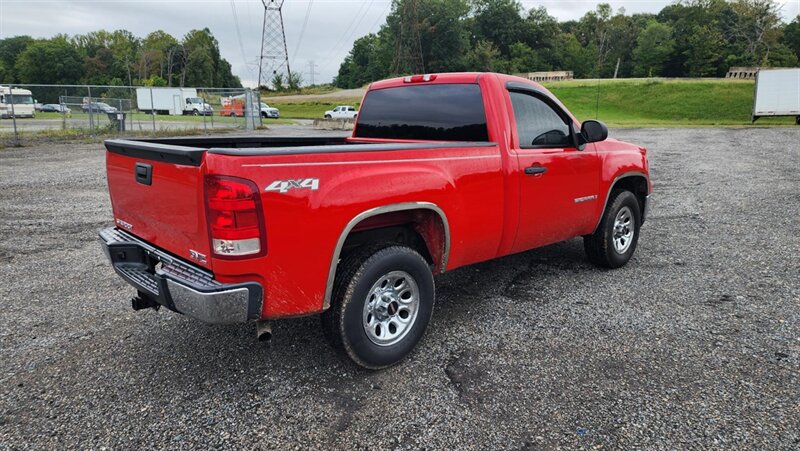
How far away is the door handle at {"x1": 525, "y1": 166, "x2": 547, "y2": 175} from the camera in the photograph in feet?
13.2

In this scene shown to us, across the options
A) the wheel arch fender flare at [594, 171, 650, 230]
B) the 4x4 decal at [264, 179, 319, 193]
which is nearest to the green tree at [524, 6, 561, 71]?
the wheel arch fender flare at [594, 171, 650, 230]

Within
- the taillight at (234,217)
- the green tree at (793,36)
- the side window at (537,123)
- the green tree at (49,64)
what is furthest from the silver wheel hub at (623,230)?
the green tree at (49,64)

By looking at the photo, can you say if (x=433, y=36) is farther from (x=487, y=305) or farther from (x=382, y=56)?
(x=487, y=305)

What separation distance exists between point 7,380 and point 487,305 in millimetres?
3430

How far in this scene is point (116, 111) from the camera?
2134 centimetres

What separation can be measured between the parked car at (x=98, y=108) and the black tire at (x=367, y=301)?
21405 mm

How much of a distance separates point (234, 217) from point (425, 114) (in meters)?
2.26

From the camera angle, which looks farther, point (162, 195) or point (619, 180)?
point (619, 180)

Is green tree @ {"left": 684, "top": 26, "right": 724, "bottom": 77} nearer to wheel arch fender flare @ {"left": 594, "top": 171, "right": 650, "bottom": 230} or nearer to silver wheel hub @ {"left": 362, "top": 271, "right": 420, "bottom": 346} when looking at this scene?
wheel arch fender flare @ {"left": 594, "top": 171, "right": 650, "bottom": 230}

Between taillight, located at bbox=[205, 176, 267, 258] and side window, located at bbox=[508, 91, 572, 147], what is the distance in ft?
7.70

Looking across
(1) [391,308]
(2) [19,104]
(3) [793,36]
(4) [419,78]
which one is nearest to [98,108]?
(2) [19,104]

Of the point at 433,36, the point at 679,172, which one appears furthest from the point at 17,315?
the point at 433,36

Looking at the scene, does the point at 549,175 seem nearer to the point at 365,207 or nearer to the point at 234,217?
the point at 365,207

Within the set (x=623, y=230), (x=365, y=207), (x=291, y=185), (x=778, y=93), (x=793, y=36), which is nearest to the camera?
(x=291, y=185)
